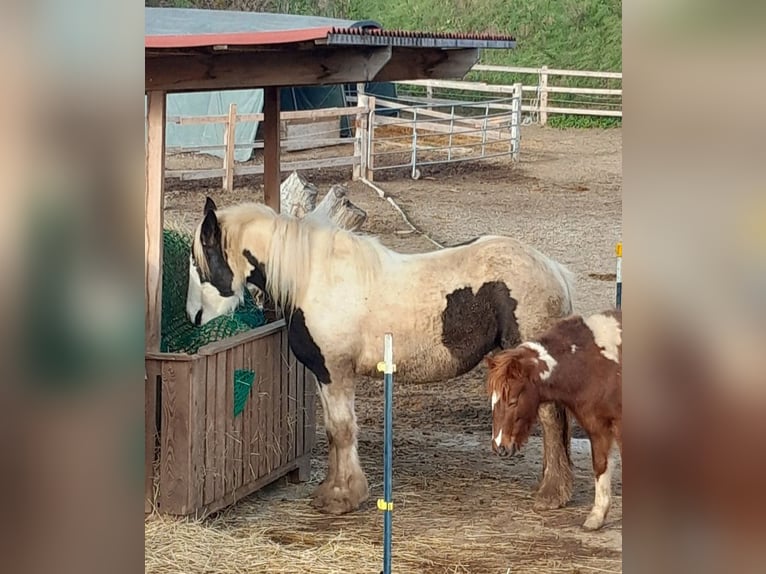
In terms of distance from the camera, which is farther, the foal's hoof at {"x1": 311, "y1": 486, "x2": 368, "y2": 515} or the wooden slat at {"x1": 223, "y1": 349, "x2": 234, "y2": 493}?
the foal's hoof at {"x1": 311, "y1": 486, "x2": 368, "y2": 515}

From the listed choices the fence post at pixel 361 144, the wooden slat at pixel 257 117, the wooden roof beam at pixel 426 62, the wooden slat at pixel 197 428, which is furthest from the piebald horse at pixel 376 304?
the fence post at pixel 361 144

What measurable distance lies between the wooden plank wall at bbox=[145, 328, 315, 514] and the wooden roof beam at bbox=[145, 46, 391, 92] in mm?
1294

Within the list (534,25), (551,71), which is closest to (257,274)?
(551,71)

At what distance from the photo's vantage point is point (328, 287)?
17.8 ft

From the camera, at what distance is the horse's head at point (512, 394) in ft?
15.8

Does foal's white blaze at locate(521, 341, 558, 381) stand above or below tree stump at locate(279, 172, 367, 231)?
below

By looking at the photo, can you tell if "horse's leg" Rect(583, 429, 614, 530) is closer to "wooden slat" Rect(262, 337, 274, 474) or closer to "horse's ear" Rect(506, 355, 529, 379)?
"horse's ear" Rect(506, 355, 529, 379)

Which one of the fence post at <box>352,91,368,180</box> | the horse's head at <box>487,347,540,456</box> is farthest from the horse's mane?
the fence post at <box>352,91,368,180</box>

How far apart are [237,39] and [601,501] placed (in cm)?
278

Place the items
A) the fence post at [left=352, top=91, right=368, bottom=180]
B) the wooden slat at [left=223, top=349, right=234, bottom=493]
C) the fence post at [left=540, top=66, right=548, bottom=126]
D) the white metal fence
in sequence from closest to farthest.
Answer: the wooden slat at [left=223, top=349, right=234, bottom=493] → the fence post at [left=352, top=91, right=368, bottom=180] → the white metal fence → the fence post at [left=540, top=66, right=548, bottom=126]

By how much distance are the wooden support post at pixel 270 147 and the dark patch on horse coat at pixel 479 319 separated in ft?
4.47

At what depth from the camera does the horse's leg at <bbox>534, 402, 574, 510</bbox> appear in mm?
5402

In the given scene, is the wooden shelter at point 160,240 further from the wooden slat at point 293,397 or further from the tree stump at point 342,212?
the tree stump at point 342,212
